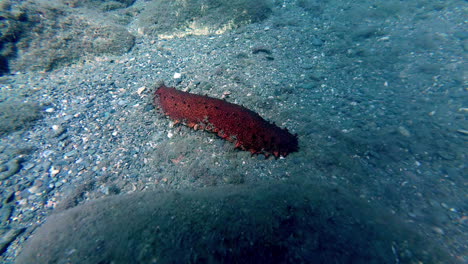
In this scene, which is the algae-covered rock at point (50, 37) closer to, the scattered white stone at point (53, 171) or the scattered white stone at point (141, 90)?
the scattered white stone at point (141, 90)

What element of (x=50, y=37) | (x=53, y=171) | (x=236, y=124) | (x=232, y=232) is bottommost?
(x=53, y=171)

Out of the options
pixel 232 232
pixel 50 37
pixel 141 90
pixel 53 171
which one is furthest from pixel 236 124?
pixel 50 37

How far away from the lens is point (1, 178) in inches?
125

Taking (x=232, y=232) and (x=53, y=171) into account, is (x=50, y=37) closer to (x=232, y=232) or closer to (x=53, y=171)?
(x=53, y=171)

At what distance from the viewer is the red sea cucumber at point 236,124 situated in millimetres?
3217

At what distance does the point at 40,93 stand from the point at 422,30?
1017 cm

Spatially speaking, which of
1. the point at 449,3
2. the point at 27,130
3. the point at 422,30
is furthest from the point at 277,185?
the point at 449,3

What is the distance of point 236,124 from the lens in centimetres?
332

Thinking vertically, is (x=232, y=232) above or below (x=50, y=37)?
below

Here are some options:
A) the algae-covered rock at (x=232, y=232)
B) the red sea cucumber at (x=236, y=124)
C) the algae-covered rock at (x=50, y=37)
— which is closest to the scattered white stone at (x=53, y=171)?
the algae-covered rock at (x=232, y=232)

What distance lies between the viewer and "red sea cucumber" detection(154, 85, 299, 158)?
322 cm

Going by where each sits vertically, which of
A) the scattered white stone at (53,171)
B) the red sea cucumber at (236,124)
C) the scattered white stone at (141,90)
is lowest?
the scattered white stone at (53,171)

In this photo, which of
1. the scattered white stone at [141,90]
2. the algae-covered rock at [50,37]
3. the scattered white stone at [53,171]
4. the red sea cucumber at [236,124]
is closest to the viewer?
the red sea cucumber at [236,124]

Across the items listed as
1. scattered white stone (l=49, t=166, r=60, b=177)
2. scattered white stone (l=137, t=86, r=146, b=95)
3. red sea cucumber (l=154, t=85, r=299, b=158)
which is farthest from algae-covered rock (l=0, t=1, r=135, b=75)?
red sea cucumber (l=154, t=85, r=299, b=158)
